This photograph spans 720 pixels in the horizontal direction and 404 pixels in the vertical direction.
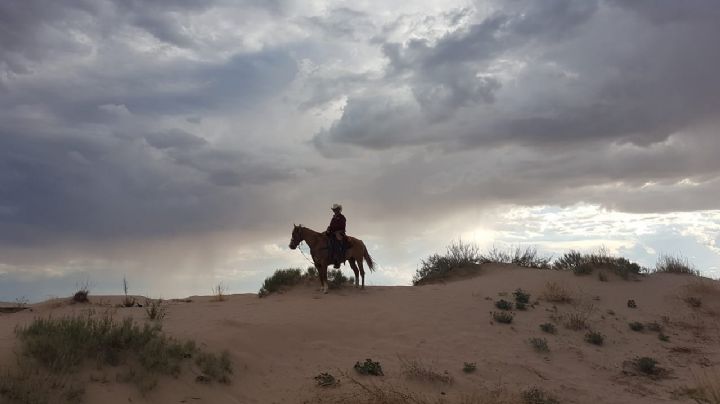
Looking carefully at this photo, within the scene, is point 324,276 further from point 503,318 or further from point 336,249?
point 503,318

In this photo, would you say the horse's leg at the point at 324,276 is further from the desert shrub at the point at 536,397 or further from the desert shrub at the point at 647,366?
the desert shrub at the point at 647,366

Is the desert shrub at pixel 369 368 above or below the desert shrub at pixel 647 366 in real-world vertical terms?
above

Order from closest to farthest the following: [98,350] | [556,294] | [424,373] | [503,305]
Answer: [98,350] → [424,373] → [503,305] → [556,294]

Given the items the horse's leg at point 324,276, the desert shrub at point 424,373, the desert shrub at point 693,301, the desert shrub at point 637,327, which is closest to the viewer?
→ the desert shrub at point 424,373

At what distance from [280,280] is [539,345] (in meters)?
8.89

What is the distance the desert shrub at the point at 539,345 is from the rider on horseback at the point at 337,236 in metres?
6.72

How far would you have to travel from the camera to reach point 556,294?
1761 centimetres

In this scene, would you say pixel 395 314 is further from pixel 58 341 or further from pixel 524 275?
pixel 58 341

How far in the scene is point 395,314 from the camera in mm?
15281

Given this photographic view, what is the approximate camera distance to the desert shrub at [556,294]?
17578 mm

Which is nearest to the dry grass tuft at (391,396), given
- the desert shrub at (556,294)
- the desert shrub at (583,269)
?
the desert shrub at (556,294)

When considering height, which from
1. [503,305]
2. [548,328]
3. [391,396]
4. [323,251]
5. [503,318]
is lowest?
[391,396]

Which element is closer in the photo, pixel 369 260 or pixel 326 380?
pixel 326 380

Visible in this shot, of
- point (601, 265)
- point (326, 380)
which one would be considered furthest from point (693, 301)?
point (326, 380)
